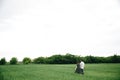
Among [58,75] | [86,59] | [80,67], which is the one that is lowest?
[58,75]

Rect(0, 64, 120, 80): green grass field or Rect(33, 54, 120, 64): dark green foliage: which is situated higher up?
Rect(33, 54, 120, 64): dark green foliage

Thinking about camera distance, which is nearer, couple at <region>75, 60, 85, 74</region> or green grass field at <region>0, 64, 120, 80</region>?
green grass field at <region>0, 64, 120, 80</region>

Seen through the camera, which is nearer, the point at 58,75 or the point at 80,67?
the point at 58,75

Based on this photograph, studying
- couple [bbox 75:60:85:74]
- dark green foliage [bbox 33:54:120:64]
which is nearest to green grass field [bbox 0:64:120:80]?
couple [bbox 75:60:85:74]

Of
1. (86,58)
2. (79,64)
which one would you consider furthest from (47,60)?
(79,64)

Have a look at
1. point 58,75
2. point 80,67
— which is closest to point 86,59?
point 80,67

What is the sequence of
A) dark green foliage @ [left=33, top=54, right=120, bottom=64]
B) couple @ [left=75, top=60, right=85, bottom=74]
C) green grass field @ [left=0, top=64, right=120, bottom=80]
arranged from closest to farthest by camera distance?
green grass field @ [left=0, top=64, right=120, bottom=80] < couple @ [left=75, top=60, right=85, bottom=74] < dark green foliage @ [left=33, top=54, right=120, bottom=64]

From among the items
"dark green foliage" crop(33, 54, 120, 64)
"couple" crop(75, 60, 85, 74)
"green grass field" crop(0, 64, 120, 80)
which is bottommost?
"green grass field" crop(0, 64, 120, 80)

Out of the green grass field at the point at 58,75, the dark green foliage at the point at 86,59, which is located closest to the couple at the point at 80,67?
the green grass field at the point at 58,75

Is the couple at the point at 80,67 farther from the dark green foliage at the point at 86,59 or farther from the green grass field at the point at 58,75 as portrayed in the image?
the dark green foliage at the point at 86,59

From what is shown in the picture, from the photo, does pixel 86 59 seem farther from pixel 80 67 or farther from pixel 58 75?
pixel 58 75

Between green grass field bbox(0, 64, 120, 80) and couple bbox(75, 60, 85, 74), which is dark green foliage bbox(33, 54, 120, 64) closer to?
green grass field bbox(0, 64, 120, 80)

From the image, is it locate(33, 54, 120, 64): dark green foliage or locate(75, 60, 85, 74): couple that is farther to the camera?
locate(33, 54, 120, 64): dark green foliage

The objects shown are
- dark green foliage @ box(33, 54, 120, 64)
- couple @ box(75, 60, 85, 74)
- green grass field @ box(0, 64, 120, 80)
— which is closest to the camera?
green grass field @ box(0, 64, 120, 80)
